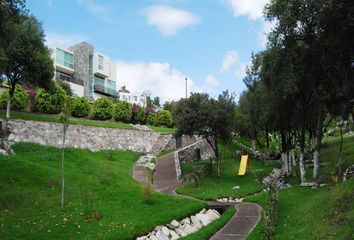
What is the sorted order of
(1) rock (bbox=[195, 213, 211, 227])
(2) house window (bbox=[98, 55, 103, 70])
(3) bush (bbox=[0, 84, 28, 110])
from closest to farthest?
(1) rock (bbox=[195, 213, 211, 227])
(3) bush (bbox=[0, 84, 28, 110])
(2) house window (bbox=[98, 55, 103, 70])

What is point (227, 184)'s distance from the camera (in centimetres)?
3094

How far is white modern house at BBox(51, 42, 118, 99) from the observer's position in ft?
258

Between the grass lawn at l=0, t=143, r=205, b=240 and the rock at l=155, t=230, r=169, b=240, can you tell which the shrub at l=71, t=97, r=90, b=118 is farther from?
the rock at l=155, t=230, r=169, b=240

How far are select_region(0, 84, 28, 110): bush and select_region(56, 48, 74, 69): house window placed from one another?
131 feet

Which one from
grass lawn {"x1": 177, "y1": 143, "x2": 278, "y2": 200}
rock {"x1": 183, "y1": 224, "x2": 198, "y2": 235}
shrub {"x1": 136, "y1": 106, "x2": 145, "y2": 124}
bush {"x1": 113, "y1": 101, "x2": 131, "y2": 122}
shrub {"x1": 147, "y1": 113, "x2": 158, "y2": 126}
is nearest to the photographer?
rock {"x1": 183, "y1": 224, "x2": 198, "y2": 235}

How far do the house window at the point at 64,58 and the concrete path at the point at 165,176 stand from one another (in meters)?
44.7

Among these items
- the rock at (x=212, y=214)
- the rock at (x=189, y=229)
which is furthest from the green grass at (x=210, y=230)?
the rock at (x=212, y=214)

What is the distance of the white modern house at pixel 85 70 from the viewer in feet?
258

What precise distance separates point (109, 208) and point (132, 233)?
3621 mm

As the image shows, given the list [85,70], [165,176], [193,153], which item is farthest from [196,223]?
[85,70]

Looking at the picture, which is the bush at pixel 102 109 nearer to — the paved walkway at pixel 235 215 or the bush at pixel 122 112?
the bush at pixel 122 112

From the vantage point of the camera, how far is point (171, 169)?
35.1 metres

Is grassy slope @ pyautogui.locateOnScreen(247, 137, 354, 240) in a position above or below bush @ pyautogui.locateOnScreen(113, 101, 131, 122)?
below

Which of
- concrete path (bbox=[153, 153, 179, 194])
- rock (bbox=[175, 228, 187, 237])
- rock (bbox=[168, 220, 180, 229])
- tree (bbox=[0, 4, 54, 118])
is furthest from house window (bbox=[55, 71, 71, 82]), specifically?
rock (bbox=[175, 228, 187, 237])
